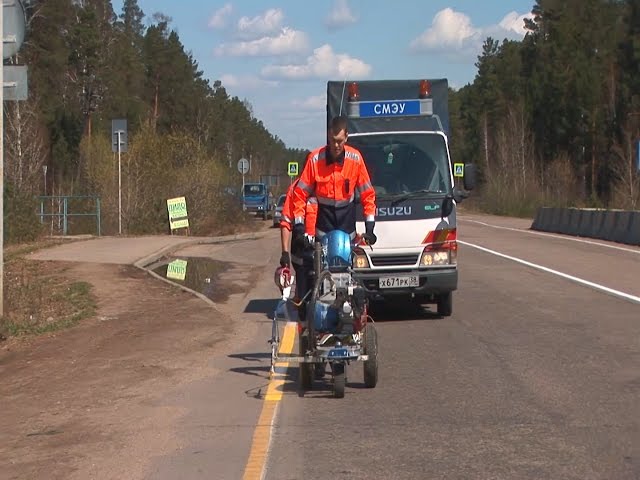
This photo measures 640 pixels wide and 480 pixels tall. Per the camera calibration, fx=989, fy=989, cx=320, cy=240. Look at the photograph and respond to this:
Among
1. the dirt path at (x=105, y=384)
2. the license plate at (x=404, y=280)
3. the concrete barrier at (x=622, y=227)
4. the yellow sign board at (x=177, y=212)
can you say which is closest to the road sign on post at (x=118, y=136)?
the yellow sign board at (x=177, y=212)

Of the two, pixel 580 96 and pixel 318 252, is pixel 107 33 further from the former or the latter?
pixel 318 252

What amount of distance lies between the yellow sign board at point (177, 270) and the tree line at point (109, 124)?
18.1 feet

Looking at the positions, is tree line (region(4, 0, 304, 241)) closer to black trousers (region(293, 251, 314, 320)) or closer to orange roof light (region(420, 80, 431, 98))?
orange roof light (region(420, 80, 431, 98))

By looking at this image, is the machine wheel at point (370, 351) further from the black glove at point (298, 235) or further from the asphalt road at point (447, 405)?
the black glove at point (298, 235)

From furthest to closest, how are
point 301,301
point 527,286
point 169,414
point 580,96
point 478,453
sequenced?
point 580,96
point 527,286
point 301,301
point 169,414
point 478,453

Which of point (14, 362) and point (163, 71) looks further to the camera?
point (163, 71)

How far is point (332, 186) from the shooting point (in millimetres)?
8617

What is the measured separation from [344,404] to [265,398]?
2.35 ft

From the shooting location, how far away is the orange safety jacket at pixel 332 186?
338 inches

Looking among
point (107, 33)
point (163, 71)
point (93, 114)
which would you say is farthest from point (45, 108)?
point (163, 71)

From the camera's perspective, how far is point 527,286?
16.3m

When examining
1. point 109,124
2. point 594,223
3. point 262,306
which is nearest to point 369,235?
point 262,306

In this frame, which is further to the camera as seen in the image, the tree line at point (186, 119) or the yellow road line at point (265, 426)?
the tree line at point (186, 119)

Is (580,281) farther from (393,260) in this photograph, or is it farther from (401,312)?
(393,260)
